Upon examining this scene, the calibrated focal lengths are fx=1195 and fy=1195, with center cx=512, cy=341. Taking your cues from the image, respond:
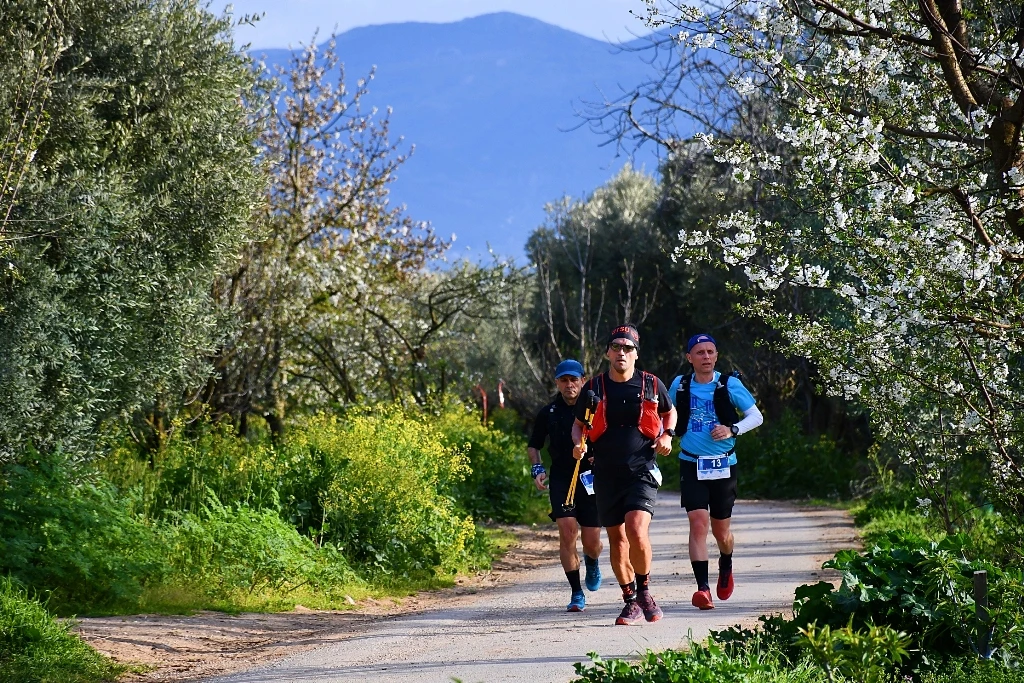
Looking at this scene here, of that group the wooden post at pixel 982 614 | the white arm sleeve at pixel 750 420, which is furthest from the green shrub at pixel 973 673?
the white arm sleeve at pixel 750 420

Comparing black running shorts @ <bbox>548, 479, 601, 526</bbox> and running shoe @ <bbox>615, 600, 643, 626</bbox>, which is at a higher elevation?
black running shorts @ <bbox>548, 479, 601, 526</bbox>

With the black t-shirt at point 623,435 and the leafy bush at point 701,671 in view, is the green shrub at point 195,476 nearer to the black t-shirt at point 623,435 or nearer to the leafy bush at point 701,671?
the black t-shirt at point 623,435

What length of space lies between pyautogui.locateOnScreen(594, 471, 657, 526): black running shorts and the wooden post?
8.22ft

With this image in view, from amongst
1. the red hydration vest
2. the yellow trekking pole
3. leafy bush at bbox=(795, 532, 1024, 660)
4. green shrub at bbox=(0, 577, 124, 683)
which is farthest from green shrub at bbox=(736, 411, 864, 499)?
green shrub at bbox=(0, 577, 124, 683)

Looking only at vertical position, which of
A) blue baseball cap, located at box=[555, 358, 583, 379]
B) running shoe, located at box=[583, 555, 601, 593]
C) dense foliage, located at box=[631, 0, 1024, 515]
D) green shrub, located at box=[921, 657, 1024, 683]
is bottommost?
green shrub, located at box=[921, 657, 1024, 683]

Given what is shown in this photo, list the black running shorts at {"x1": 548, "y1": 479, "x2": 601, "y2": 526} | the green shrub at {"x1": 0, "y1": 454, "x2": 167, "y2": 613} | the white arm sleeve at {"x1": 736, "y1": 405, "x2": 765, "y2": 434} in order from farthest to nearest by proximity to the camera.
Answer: the green shrub at {"x1": 0, "y1": 454, "x2": 167, "y2": 613}
the black running shorts at {"x1": 548, "y1": 479, "x2": 601, "y2": 526}
the white arm sleeve at {"x1": 736, "y1": 405, "x2": 765, "y2": 434}

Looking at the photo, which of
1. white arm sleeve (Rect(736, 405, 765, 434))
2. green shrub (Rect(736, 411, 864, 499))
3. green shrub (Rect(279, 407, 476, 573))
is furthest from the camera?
green shrub (Rect(736, 411, 864, 499))

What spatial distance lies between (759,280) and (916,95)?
1.76 meters

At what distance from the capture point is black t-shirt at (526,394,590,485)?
9.37 meters

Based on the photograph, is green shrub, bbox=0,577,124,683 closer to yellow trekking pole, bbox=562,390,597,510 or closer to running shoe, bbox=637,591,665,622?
yellow trekking pole, bbox=562,390,597,510

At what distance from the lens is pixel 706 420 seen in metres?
8.98

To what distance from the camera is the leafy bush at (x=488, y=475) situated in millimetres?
17516

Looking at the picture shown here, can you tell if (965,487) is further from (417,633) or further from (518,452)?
(518,452)

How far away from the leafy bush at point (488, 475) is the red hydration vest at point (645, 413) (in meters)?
8.56
